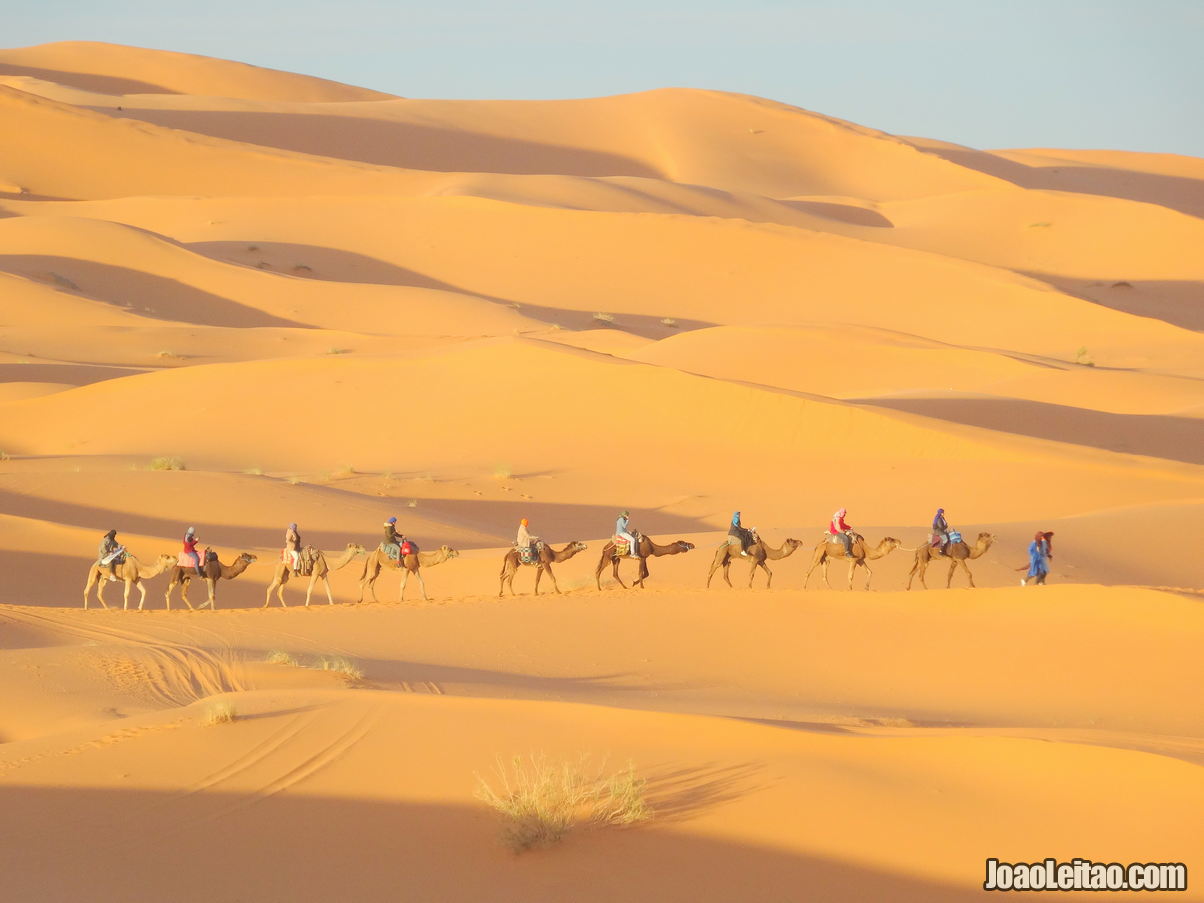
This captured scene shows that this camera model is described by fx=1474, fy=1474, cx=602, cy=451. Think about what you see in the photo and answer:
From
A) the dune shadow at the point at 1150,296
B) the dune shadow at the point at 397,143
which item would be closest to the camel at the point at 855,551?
the dune shadow at the point at 1150,296

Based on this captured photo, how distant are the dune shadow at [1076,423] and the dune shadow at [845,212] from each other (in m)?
43.9

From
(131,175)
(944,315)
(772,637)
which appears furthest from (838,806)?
(131,175)

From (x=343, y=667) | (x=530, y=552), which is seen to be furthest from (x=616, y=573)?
(x=343, y=667)

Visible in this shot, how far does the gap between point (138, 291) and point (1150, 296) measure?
4240cm

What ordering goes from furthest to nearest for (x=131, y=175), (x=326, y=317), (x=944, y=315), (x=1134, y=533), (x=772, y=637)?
(x=131, y=175)
(x=944, y=315)
(x=326, y=317)
(x=1134, y=533)
(x=772, y=637)

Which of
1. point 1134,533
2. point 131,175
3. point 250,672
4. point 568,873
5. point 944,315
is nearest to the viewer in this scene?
point 568,873

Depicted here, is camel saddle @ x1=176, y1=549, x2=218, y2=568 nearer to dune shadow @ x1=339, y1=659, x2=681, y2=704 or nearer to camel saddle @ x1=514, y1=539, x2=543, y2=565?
camel saddle @ x1=514, y1=539, x2=543, y2=565

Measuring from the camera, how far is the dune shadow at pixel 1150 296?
6175 cm

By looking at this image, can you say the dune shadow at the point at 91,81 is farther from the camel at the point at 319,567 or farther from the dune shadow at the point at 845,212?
the camel at the point at 319,567

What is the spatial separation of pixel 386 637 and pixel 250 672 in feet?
11.1

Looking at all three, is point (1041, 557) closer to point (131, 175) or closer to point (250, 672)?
point (250, 672)

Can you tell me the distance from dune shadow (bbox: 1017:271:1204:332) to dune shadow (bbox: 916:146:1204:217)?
37.8 m

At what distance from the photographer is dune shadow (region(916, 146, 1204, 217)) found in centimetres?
10488

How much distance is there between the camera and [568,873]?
8297 mm
